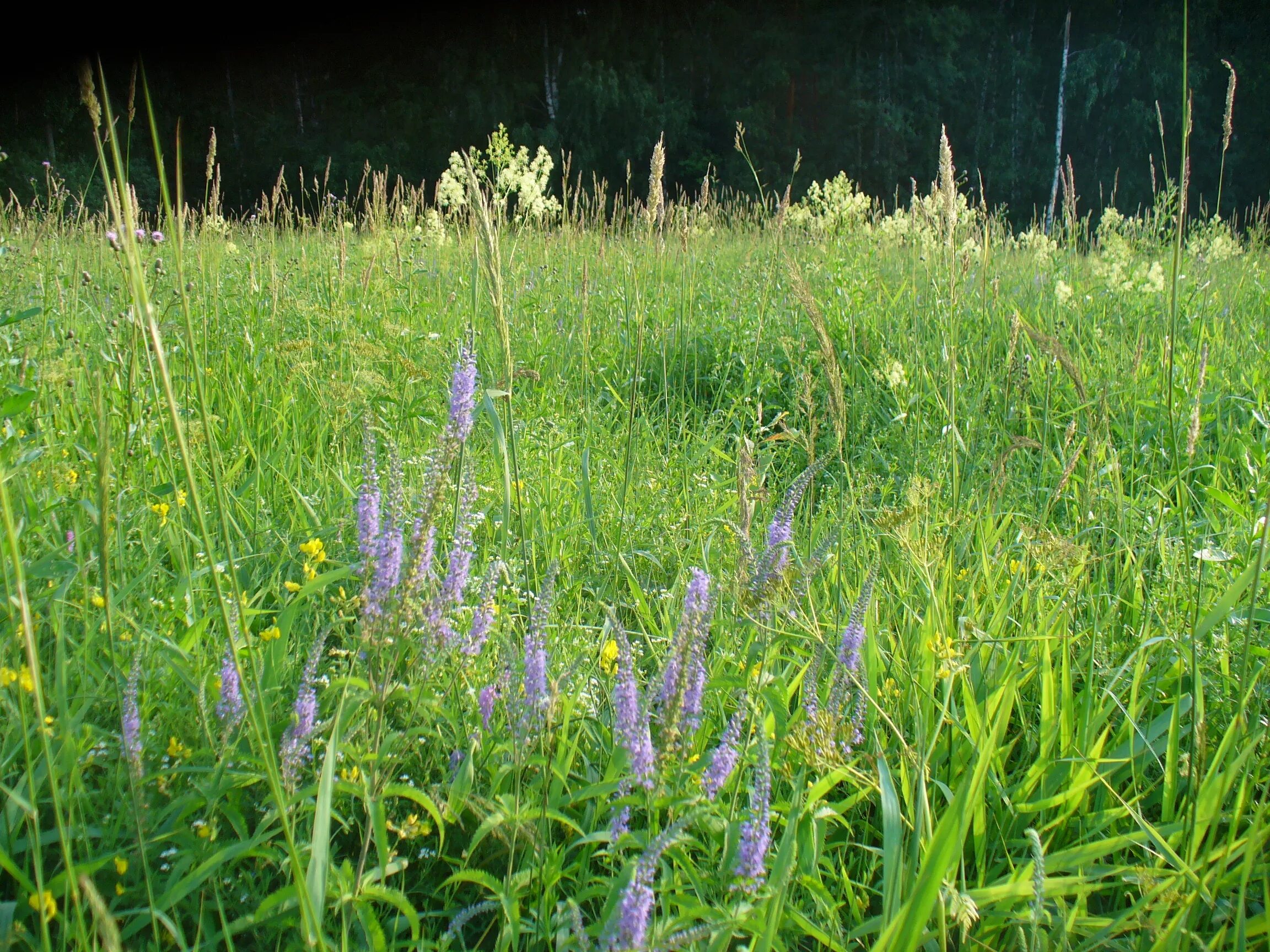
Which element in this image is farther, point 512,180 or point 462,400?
point 512,180

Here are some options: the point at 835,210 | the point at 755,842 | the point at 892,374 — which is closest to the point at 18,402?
the point at 755,842

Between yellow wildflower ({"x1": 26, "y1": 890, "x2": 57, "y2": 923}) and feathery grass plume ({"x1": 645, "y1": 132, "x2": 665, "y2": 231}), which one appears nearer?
yellow wildflower ({"x1": 26, "y1": 890, "x2": 57, "y2": 923})

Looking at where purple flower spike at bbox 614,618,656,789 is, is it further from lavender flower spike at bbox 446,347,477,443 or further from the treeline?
the treeline

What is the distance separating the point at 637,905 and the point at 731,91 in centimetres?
2476

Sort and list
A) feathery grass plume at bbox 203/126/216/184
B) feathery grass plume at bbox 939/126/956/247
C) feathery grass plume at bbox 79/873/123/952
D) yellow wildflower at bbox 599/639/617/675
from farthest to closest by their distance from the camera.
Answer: feathery grass plume at bbox 203/126/216/184 < feathery grass plume at bbox 939/126/956/247 < yellow wildflower at bbox 599/639/617/675 < feathery grass plume at bbox 79/873/123/952

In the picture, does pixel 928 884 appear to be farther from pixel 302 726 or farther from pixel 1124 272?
pixel 1124 272

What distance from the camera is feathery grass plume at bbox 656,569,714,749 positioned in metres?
0.80

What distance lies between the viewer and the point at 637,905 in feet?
2.20

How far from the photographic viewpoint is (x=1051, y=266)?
4867mm

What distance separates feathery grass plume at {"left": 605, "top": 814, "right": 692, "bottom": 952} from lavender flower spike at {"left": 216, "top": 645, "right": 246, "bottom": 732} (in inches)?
21.2

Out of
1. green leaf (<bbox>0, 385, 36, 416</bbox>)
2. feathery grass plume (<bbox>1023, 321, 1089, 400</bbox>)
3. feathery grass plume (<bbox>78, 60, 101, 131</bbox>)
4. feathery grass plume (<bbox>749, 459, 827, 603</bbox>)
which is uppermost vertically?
feathery grass plume (<bbox>78, 60, 101, 131</bbox>)

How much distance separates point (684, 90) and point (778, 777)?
2428 cm

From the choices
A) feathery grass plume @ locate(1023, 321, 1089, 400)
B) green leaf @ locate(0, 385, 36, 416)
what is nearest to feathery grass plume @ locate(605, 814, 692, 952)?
feathery grass plume @ locate(1023, 321, 1089, 400)

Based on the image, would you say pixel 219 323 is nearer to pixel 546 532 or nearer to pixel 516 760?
pixel 546 532
